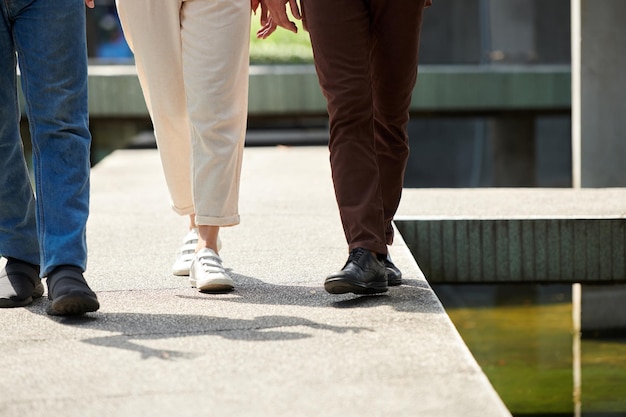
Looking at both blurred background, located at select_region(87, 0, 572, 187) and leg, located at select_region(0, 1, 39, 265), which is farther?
blurred background, located at select_region(87, 0, 572, 187)

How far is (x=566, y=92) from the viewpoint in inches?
485

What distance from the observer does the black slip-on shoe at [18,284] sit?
3416 millimetres

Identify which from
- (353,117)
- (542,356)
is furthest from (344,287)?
(542,356)

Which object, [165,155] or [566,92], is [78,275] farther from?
[566,92]

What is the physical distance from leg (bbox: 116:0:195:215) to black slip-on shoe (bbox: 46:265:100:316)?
763 millimetres

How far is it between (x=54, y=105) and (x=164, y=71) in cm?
54

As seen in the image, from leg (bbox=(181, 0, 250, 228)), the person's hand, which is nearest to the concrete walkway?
leg (bbox=(181, 0, 250, 228))

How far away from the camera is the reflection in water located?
5496 mm

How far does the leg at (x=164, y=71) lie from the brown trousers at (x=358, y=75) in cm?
47

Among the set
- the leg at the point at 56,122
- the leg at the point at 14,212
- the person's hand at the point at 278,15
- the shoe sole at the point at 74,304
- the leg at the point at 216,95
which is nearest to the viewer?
the shoe sole at the point at 74,304

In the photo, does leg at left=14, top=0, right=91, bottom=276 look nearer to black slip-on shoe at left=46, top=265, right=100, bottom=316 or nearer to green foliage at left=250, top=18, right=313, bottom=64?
black slip-on shoe at left=46, top=265, right=100, bottom=316

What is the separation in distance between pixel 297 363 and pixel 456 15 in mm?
16460

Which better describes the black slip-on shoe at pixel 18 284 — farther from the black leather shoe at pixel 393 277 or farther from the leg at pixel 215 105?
the black leather shoe at pixel 393 277

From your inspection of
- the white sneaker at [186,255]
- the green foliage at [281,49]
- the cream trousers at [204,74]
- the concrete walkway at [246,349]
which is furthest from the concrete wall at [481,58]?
the cream trousers at [204,74]
